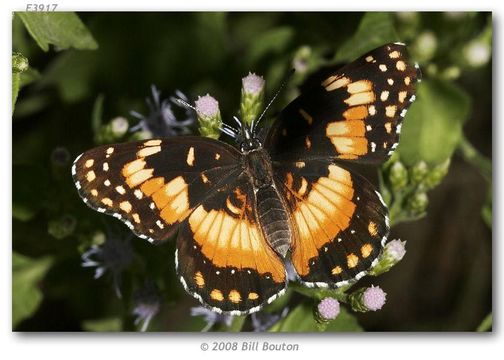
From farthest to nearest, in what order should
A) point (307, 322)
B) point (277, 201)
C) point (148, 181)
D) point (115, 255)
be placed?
point (115, 255), point (307, 322), point (277, 201), point (148, 181)

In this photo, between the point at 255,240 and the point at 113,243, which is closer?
the point at 255,240

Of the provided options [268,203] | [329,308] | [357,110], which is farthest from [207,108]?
[329,308]

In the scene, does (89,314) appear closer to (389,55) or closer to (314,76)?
(314,76)

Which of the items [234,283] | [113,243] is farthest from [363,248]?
[113,243]

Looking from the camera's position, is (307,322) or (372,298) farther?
(307,322)

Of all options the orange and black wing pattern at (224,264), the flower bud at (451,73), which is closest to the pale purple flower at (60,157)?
the orange and black wing pattern at (224,264)

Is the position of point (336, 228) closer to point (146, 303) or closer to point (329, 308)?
point (329, 308)

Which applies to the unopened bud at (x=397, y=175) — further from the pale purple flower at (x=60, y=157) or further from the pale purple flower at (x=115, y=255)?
the pale purple flower at (x=60, y=157)
